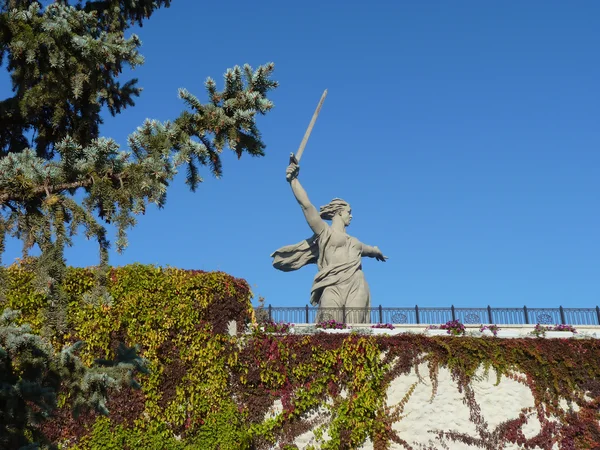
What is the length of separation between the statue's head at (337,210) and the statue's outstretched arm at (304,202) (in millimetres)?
650

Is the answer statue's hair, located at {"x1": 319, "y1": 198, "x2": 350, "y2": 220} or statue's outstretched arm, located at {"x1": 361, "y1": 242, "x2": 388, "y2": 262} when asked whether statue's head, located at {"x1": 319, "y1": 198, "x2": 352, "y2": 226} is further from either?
statue's outstretched arm, located at {"x1": 361, "y1": 242, "x2": 388, "y2": 262}

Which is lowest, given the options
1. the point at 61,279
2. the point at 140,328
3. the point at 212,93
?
the point at 61,279

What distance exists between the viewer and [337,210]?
20.4m

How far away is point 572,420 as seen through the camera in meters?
14.6

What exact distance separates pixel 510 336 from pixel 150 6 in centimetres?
1143

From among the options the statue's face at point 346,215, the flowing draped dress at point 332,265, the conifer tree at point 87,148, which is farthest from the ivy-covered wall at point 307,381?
the conifer tree at point 87,148

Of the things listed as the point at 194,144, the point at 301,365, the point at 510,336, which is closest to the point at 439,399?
the point at 510,336

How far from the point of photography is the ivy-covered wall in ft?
45.5

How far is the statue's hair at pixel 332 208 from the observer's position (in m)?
20.4

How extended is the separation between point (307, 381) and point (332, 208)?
23.8 feet

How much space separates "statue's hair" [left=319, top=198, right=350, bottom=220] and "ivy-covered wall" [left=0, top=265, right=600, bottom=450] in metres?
6.03

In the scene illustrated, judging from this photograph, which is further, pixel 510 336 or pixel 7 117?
pixel 510 336

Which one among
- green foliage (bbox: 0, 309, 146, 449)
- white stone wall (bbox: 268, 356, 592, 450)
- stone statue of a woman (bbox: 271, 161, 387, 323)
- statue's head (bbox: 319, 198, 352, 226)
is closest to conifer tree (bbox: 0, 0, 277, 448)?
green foliage (bbox: 0, 309, 146, 449)

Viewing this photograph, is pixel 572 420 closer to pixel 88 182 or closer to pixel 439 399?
pixel 439 399
